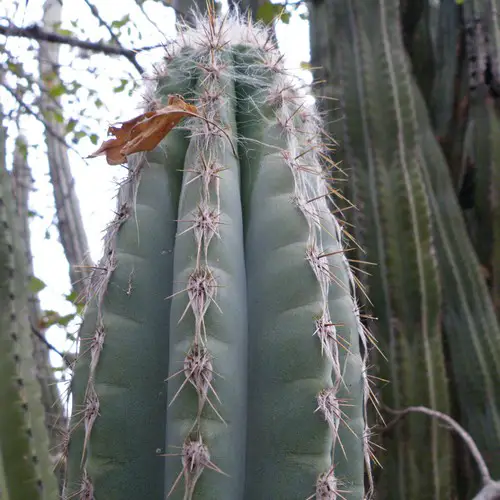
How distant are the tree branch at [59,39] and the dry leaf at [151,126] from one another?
142 centimetres

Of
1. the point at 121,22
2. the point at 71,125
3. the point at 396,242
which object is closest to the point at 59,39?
the point at 121,22

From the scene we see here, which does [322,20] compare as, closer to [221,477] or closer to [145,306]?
[145,306]

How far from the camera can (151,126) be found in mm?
1033

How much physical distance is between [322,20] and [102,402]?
5.85ft

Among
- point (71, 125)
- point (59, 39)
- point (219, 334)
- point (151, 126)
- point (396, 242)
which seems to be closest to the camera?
point (219, 334)

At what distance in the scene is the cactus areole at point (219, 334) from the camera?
0.87m

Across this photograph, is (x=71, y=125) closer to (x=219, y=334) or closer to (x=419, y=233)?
(x=419, y=233)

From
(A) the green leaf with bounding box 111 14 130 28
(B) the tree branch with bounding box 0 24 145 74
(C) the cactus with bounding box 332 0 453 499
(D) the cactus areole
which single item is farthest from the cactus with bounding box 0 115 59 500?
(A) the green leaf with bounding box 111 14 130 28

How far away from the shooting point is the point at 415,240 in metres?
1.92

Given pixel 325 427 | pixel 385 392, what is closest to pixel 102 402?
pixel 325 427

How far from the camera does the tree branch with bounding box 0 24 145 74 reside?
259 cm

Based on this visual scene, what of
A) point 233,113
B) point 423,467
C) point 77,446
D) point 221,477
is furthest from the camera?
point 423,467

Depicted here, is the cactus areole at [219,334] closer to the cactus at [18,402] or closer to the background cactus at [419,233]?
the cactus at [18,402]

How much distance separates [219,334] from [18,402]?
675mm
